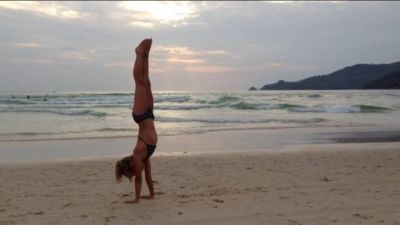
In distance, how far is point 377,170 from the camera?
30.9 feet

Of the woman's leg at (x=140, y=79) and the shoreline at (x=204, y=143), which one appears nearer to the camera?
the woman's leg at (x=140, y=79)

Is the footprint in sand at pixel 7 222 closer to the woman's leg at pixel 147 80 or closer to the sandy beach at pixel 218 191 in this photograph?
the sandy beach at pixel 218 191

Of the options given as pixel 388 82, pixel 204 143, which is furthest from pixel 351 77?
pixel 204 143

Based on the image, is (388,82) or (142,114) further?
(388,82)

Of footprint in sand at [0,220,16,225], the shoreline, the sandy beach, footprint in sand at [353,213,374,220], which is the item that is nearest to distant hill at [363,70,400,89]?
the shoreline

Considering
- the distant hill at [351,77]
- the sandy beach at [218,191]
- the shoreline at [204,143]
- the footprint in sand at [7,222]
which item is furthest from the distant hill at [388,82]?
the footprint in sand at [7,222]

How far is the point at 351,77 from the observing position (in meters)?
135

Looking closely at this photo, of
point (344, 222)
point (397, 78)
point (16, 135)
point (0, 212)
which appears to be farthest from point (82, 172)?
point (397, 78)

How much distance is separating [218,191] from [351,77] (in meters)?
134

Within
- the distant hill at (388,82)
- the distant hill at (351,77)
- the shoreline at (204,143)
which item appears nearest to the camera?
the shoreline at (204,143)

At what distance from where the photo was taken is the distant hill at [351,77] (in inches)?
5129

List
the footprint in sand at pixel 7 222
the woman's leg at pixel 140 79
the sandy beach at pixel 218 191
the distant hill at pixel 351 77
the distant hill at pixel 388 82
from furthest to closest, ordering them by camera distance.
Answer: the distant hill at pixel 351 77 → the distant hill at pixel 388 82 → the woman's leg at pixel 140 79 → the sandy beach at pixel 218 191 → the footprint in sand at pixel 7 222

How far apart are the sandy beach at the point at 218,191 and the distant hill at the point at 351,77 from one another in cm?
11928

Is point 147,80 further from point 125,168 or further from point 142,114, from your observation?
point 125,168
